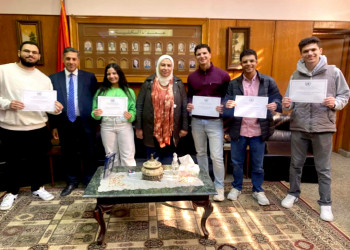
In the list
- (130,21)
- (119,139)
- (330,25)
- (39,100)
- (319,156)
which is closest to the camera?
(319,156)

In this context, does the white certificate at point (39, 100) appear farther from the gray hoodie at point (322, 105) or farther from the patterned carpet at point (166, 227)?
the gray hoodie at point (322, 105)

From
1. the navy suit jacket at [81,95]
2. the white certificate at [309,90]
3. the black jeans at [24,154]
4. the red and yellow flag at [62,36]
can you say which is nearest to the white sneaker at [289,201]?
the white certificate at [309,90]

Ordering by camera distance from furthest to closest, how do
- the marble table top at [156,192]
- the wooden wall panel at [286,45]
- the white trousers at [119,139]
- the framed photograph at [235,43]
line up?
the wooden wall panel at [286,45] → the framed photograph at [235,43] → the white trousers at [119,139] → the marble table top at [156,192]

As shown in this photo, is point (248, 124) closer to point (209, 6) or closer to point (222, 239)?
point (222, 239)

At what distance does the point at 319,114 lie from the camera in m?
2.09

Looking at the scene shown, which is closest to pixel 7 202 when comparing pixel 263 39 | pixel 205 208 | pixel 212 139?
pixel 205 208

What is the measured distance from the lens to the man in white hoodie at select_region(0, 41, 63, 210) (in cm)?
227

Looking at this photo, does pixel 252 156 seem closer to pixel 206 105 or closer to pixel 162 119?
pixel 206 105

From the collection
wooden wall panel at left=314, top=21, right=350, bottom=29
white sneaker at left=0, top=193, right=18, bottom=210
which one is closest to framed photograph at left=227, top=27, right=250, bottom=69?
wooden wall panel at left=314, top=21, right=350, bottom=29

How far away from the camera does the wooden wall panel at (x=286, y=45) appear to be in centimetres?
363

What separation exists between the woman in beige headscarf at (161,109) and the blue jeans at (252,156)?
579 mm

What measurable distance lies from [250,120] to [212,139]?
1.38 feet

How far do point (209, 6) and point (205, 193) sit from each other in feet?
9.36

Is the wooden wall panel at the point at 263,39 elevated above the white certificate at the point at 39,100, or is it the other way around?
the wooden wall panel at the point at 263,39
